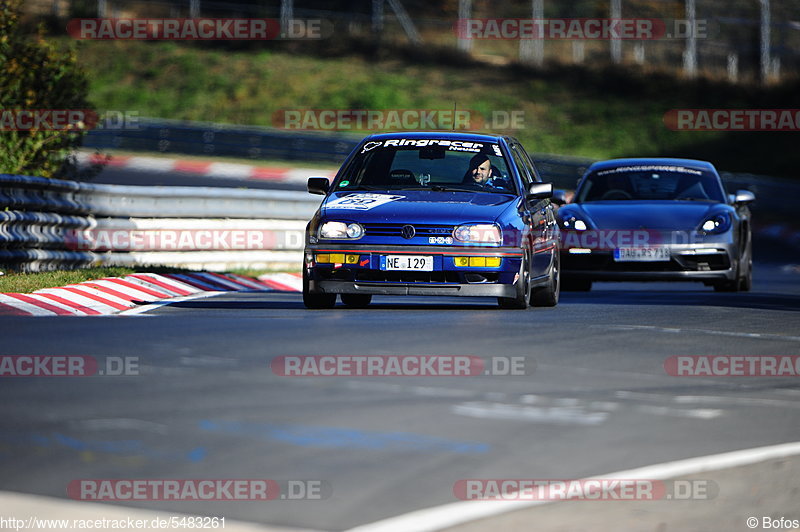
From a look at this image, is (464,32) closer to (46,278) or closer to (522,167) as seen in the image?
(522,167)

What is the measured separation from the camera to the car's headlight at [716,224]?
15125mm

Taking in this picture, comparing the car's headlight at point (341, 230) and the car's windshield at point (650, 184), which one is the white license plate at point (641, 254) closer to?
the car's windshield at point (650, 184)

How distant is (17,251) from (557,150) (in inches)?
1165

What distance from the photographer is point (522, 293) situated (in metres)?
11.6

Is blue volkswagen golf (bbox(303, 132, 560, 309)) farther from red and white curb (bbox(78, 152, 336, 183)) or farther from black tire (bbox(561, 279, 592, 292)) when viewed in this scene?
red and white curb (bbox(78, 152, 336, 183))

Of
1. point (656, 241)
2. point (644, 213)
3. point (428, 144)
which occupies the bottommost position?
point (656, 241)

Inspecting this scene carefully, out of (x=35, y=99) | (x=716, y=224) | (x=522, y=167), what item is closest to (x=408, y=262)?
(x=522, y=167)

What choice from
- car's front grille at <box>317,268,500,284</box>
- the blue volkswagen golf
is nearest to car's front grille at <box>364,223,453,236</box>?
the blue volkswagen golf

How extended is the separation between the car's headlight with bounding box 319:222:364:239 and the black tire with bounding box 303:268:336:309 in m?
0.36

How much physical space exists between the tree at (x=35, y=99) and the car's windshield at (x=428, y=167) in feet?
17.9

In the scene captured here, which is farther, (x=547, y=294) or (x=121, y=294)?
(x=547, y=294)

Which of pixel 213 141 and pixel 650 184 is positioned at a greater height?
pixel 213 141

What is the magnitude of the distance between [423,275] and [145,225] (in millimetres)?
6296

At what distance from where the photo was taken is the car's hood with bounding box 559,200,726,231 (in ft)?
49.6
